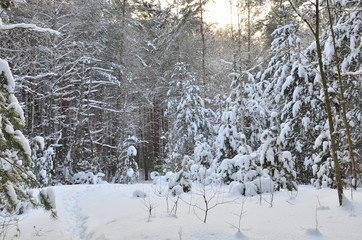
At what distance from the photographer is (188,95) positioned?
16047 mm

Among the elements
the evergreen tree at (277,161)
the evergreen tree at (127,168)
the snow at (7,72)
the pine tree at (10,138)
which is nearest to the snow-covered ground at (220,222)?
the pine tree at (10,138)

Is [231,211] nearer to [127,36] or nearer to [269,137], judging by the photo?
[269,137]

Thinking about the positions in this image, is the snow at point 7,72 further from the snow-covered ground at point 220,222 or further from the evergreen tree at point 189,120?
the evergreen tree at point 189,120

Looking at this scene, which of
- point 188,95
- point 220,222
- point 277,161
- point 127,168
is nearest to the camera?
point 220,222

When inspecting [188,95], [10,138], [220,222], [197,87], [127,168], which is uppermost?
[197,87]

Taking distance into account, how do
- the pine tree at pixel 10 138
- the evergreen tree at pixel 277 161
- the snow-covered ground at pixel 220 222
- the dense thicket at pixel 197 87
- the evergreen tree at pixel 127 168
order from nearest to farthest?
1. the snow-covered ground at pixel 220 222
2. the pine tree at pixel 10 138
3. the evergreen tree at pixel 277 161
4. the dense thicket at pixel 197 87
5. the evergreen tree at pixel 127 168

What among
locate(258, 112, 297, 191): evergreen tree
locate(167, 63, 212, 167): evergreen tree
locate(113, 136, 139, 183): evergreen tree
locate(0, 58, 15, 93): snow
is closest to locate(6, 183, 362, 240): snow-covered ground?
locate(258, 112, 297, 191): evergreen tree

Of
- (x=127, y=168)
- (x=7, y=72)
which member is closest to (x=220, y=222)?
(x=7, y=72)

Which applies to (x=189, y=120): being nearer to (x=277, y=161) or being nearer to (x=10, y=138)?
(x=277, y=161)

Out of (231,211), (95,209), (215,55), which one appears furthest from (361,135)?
(215,55)

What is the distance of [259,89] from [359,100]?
15.7ft

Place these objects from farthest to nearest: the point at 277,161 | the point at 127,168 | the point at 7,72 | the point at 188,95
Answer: the point at 127,168 < the point at 188,95 < the point at 277,161 < the point at 7,72

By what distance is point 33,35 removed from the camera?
15172mm

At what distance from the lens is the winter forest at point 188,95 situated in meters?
5.05
